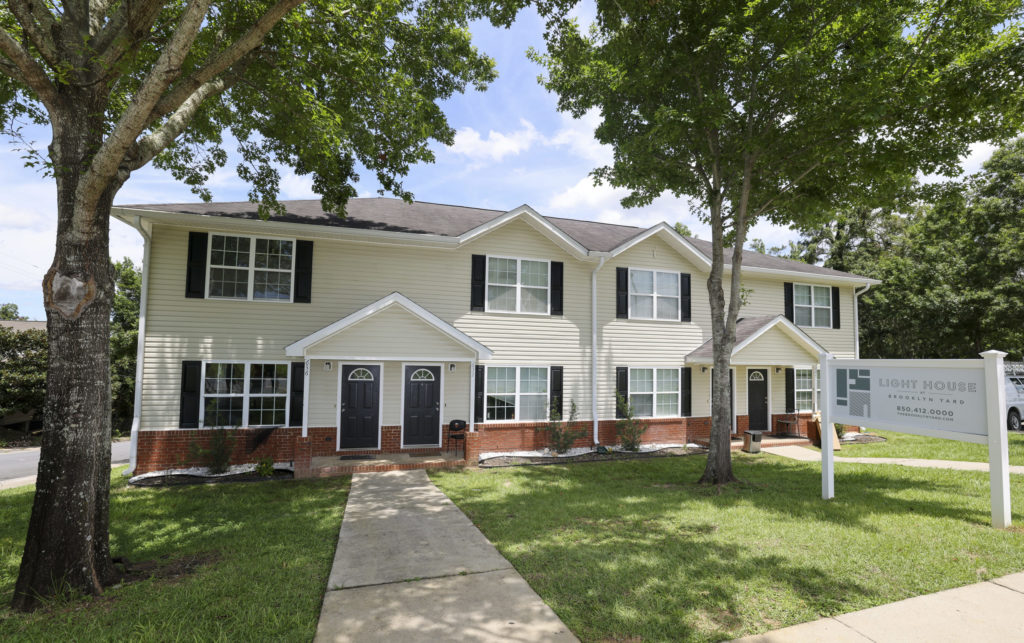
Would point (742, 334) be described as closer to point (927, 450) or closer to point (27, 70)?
point (927, 450)

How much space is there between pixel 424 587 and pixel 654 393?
1071cm

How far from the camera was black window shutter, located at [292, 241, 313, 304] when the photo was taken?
1127 centimetres

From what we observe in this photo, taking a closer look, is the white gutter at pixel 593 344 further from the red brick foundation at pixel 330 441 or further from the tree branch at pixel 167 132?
the tree branch at pixel 167 132

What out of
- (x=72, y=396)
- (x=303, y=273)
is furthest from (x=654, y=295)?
(x=72, y=396)

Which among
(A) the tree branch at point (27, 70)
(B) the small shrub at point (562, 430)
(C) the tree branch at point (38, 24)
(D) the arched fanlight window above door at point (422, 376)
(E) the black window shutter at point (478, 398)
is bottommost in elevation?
(B) the small shrub at point (562, 430)

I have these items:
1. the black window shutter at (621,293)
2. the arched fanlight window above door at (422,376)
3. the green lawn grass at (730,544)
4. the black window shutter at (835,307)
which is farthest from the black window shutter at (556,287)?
the black window shutter at (835,307)

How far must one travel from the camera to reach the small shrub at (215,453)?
33.3 ft

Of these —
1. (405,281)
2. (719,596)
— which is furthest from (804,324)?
(719,596)

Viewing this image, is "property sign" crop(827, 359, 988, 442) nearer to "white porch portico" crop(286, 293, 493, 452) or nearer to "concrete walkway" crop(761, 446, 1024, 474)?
"concrete walkway" crop(761, 446, 1024, 474)

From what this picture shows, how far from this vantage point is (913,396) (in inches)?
287

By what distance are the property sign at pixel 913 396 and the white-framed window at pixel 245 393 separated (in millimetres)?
11312

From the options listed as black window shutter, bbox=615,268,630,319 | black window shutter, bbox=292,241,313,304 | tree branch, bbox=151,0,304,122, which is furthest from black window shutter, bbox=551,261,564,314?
tree branch, bbox=151,0,304,122

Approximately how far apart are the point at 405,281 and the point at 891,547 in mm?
10411

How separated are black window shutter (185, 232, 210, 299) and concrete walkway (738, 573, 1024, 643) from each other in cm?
1159
